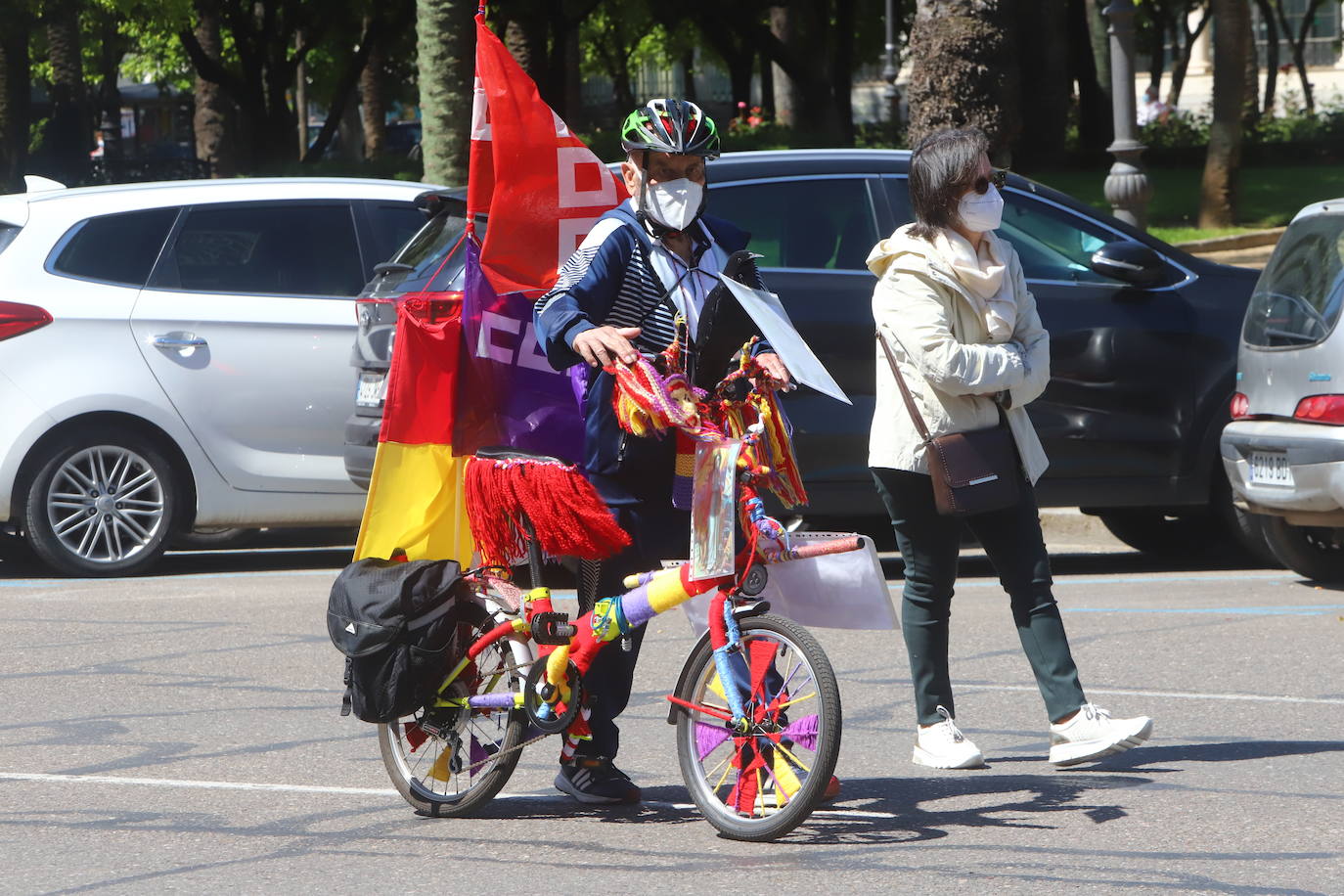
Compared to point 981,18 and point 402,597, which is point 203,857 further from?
point 981,18

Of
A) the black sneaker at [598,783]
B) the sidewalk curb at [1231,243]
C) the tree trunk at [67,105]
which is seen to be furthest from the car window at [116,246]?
the tree trunk at [67,105]

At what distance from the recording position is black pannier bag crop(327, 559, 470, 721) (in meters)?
4.91

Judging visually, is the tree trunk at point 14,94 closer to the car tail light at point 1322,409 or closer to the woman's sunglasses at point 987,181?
the car tail light at point 1322,409

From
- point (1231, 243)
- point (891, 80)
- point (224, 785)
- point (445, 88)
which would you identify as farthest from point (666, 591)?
point (891, 80)

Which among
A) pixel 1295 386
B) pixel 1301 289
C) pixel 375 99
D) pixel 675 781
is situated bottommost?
pixel 675 781

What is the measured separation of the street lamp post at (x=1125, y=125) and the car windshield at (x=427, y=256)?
18.9 ft

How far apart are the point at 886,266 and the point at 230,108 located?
2974 cm

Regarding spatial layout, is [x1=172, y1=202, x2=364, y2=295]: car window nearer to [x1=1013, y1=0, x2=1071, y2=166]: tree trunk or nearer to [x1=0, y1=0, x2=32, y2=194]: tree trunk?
[x1=0, y1=0, x2=32, y2=194]: tree trunk

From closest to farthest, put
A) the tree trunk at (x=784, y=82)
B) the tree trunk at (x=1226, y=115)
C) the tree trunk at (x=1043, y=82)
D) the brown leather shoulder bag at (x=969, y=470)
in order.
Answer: the brown leather shoulder bag at (x=969, y=470)
the tree trunk at (x=1226, y=115)
the tree trunk at (x=1043, y=82)
the tree trunk at (x=784, y=82)

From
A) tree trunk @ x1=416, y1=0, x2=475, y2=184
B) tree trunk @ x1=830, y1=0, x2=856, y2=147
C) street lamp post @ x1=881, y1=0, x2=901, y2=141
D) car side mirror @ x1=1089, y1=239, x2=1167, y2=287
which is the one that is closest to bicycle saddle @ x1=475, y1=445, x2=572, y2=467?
car side mirror @ x1=1089, y1=239, x2=1167, y2=287

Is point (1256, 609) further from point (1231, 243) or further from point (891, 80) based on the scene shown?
point (891, 80)

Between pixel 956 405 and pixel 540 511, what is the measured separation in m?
1.19

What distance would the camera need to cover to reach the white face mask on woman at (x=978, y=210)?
511 cm

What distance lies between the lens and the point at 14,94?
28391 mm
